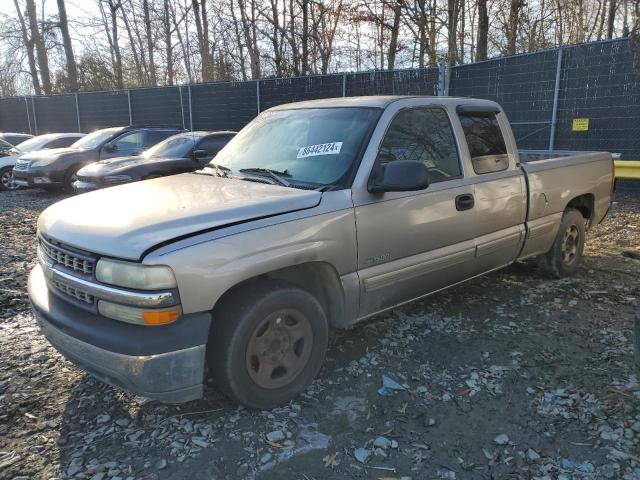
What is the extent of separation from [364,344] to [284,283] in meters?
1.16

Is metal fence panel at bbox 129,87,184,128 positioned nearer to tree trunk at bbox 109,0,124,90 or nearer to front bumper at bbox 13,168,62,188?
front bumper at bbox 13,168,62,188

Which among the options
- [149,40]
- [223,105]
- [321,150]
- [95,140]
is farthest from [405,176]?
[149,40]

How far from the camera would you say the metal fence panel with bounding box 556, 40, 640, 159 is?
9.44 metres

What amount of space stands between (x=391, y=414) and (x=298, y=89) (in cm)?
1316

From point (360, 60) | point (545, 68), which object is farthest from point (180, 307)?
point (360, 60)

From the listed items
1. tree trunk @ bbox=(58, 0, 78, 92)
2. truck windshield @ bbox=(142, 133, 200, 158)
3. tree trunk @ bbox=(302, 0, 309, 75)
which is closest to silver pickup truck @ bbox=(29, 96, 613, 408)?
truck windshield @ bbox=(142, 133, 200, 158)

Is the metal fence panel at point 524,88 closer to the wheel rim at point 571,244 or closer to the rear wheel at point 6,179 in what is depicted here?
the wheel rim at point 571,244

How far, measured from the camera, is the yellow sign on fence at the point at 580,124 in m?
9.98

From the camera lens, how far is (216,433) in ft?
9.53

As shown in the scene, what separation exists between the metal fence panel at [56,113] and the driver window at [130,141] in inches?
493

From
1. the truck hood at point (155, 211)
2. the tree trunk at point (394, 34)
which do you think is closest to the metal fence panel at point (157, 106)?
the tree trunk at point (394, 34)

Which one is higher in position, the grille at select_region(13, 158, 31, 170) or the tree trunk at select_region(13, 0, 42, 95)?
the tree trunk at select_region(13, 0, 42, 95)

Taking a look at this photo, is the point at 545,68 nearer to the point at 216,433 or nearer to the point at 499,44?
the point at 216,433

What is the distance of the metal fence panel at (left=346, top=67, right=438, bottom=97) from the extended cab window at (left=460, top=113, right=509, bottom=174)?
321 inches
